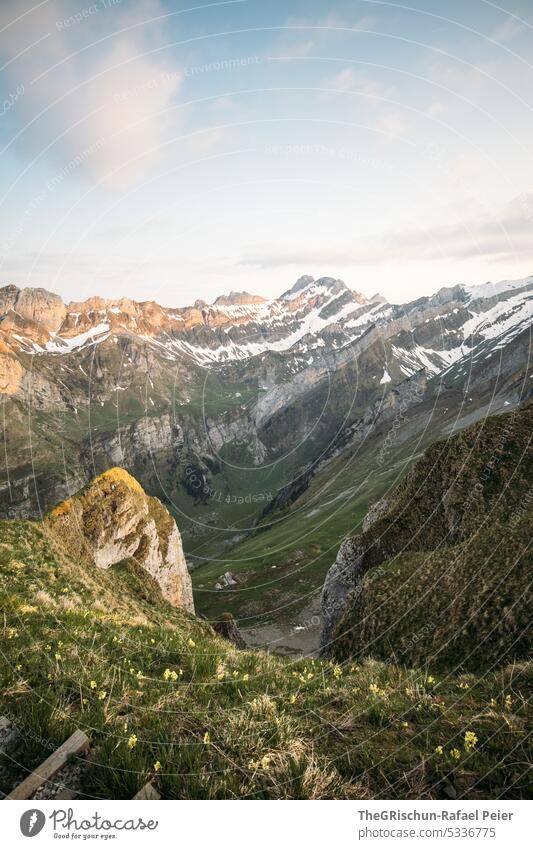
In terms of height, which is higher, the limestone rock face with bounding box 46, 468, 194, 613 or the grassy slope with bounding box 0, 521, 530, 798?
the grassy slope with bounding box 0, 521, 530, 798

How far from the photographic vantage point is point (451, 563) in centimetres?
2328

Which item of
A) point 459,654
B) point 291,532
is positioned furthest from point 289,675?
point 291,532

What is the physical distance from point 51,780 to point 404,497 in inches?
1350

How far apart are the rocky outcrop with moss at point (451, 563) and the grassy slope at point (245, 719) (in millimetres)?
8402

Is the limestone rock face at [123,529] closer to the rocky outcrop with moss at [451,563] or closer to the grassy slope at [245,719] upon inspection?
the rocky outcrop with moss at [451,563]

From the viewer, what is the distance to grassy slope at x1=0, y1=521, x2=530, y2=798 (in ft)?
20.3

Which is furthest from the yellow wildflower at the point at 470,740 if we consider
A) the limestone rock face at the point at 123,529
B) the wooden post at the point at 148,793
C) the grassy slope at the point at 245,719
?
the limestone rock face at the point at 123,529

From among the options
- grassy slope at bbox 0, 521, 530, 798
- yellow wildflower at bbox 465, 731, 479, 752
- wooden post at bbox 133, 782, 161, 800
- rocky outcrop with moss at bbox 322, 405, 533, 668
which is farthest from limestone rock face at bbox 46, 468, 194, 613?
yellow wildflower at bbox 465, 731, 479, 752

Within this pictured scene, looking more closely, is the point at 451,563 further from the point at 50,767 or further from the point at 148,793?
the point at 50,767

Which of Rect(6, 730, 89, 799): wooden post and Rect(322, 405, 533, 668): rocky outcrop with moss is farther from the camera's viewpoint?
Rect(322, 405, 533, 668): rocky outcrop with moss

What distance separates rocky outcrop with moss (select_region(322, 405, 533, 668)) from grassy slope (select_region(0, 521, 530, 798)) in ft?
27.6

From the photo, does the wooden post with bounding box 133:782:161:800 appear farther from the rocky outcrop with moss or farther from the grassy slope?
the rocky outcrop with moss

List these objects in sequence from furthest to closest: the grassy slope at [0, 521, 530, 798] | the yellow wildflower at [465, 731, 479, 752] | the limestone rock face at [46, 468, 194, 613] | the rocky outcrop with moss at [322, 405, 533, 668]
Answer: the limestone rock face at [46, 468, 194, 613], the rocky outcrop with moss at [322, 405, 533, 668], the yellow wildflower at [465, 731, 479, 752], the grassy slope at [0, 521, 530, 798]
